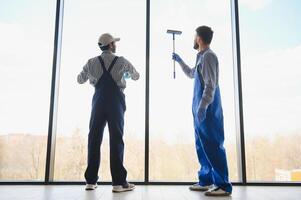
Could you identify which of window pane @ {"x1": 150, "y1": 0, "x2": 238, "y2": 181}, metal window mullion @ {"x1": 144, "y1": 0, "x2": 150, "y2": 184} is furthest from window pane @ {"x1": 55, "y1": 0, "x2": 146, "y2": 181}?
window pane @ {"x1": 150, "y1": 0, "x2": 238, "y2": 181}


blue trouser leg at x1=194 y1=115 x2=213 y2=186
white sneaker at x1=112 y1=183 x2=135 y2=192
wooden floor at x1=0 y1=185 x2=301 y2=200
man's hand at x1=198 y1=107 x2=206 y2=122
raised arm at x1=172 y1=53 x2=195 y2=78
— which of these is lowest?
wooden floor at x1=0 y1=185 x2=301 y2=200

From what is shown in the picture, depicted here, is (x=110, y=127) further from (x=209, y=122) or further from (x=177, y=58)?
(x=177, y=58)

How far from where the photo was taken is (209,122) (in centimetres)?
221

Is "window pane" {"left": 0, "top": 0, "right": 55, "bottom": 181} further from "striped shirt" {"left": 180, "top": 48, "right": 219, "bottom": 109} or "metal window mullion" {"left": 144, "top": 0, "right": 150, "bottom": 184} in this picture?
"striped shirt" {"left": 180, "top": 48, "right": 219, "bottom": 109}

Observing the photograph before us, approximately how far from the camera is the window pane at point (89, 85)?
2807 millimetres

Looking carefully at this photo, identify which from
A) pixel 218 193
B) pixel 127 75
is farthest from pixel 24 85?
pixel 218 193

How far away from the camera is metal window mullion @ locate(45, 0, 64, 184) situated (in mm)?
2781

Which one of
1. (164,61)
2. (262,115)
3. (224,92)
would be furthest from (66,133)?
(262,115)

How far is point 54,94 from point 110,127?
89cm

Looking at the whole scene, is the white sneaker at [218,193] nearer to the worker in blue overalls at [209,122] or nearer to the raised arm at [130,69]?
the worker in blue overalls at [209,122]

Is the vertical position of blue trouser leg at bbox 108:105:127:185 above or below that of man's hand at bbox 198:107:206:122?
below

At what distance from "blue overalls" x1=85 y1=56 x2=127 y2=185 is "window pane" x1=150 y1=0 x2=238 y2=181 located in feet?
1.78

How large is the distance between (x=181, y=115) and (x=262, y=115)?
2.74ft

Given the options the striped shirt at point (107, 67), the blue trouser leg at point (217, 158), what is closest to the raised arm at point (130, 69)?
the striped shirt at point (107, 67)
